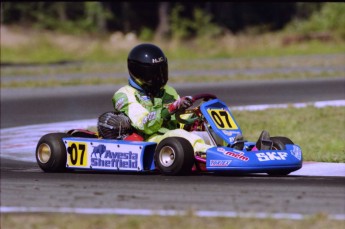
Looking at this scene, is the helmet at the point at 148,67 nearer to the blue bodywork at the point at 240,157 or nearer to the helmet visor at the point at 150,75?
the helmet visor at the point at 150,75

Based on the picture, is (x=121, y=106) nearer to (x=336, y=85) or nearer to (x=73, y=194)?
(x=73, y=194)

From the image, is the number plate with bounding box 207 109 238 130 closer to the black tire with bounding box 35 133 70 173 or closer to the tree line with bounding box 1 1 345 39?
the black tire with bounding box 35 133 70 173

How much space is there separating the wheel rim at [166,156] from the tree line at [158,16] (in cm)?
3575

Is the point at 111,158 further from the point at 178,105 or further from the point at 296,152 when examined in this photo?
the point at 296,152

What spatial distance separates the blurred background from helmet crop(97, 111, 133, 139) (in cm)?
2707

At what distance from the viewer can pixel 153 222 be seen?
5492mm

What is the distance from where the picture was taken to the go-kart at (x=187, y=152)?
803cm

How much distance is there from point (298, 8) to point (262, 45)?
1381cm

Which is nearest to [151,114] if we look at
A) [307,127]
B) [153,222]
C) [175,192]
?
[175,192]

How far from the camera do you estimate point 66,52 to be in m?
40.4

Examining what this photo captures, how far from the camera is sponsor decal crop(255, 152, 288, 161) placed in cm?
799

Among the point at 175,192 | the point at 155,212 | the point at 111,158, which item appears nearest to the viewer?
the point at 155,212

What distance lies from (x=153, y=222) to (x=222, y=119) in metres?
3.14

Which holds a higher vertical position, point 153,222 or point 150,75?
point 150,75
